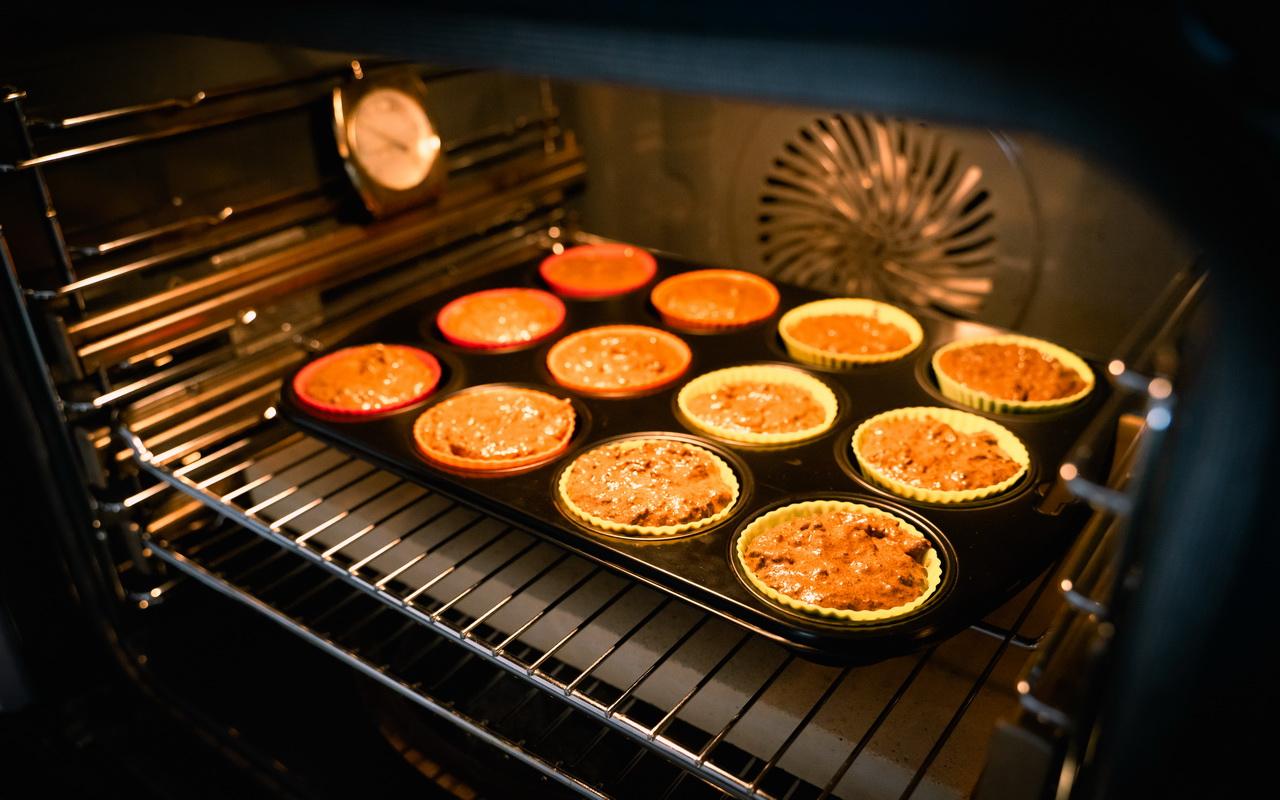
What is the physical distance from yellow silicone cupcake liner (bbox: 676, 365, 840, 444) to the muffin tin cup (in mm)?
81

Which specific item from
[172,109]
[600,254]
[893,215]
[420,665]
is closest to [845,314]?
[893,215]

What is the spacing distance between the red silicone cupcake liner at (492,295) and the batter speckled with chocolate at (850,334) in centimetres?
61

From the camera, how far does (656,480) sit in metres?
1.77

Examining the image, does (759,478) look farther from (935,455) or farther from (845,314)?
(845,314)

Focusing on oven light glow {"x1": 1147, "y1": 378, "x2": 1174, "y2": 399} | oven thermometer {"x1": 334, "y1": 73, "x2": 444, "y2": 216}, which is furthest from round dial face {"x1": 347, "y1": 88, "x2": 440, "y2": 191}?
oven light glow {"x1": 1147, "y1": 378, "x2": 1174, "y2": 399}

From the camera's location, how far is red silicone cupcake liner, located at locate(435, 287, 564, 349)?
2.30 m

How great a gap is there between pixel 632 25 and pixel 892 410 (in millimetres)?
1351

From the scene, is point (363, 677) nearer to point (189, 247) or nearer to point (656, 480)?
point (656, 480)

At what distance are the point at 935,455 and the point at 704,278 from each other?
886 millimetres

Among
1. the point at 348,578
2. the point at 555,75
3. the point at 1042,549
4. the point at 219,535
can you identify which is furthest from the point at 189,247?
the point at 1042,549

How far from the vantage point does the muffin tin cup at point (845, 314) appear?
2123 millimetres

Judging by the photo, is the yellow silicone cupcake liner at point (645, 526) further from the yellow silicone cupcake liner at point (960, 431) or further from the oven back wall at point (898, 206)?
the oven back wall at point (898, 206)

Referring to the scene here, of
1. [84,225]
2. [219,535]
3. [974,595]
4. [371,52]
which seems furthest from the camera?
[219,535]

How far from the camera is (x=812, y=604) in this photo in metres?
1.45
